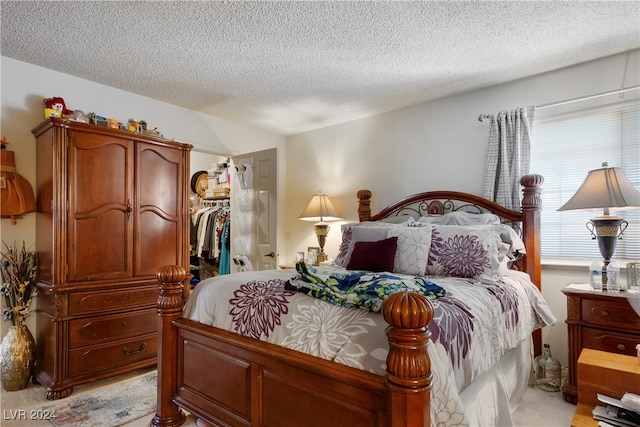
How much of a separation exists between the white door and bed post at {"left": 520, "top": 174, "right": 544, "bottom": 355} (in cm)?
230

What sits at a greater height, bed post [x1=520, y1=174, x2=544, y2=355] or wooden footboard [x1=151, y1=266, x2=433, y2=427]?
bed post [x1=520, y1=174, x2=544, y2=355]

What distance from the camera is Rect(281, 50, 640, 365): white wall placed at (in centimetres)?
279

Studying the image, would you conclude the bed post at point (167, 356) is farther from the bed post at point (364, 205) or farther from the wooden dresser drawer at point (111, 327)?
the bed post at point (364, 205)

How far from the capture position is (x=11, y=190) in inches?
102

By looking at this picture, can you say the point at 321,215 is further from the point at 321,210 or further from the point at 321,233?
the point at 321,233

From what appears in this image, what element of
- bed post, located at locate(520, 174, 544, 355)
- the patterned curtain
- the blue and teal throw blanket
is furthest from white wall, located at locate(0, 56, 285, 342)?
bed post, located at locate(520, 174, 544, 355)

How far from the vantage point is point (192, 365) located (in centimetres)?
190

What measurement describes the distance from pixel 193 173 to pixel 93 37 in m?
3.10

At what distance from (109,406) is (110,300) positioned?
770 millimetres

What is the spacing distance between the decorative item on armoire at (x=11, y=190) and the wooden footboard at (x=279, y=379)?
156 cm

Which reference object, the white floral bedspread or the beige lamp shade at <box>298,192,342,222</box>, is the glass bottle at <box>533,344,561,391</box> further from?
the beige lamp shade at <box>298,192,342,222</box>

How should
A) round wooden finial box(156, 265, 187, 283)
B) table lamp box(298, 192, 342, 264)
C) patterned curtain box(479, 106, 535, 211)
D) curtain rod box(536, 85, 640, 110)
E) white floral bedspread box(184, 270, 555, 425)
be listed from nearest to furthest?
white floral bedspread box(184, 270, 555, 425) → round wooden finial box(156, 265, 187, 283) → curtain rod box(536, 85, 640, 110) → patterned curtain box(479, 106, 535, 211) → table lamp box(298, 192, 342, 264)

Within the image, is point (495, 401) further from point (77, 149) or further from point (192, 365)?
point (77, 149)

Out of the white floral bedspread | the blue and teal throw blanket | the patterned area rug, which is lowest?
the patterned area rug
